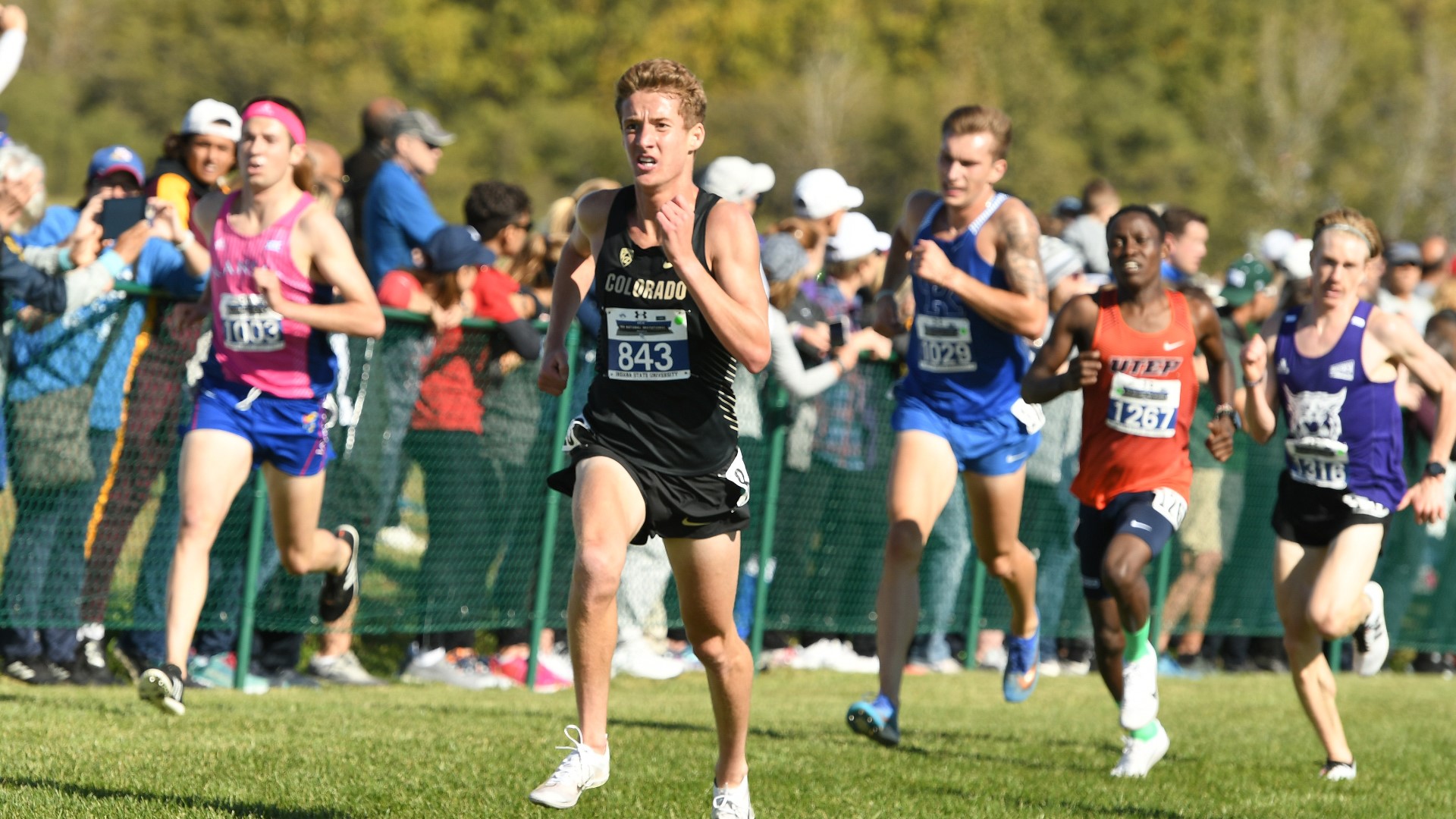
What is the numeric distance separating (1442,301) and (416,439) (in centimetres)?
926

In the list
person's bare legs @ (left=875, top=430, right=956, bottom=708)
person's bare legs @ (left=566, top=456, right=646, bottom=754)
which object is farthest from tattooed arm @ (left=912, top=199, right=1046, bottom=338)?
person's bare legs @ (left=566, top=456, right=646, bottom=754)

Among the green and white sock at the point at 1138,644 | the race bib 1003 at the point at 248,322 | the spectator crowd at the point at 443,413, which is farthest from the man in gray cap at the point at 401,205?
the green and white sock at the point at 1138,644

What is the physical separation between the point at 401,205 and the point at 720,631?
15.6 ft

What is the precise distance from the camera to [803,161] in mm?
60094

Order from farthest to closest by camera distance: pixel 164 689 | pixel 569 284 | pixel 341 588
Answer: pixel 341 588, pixel 164 689, pixel 569 284

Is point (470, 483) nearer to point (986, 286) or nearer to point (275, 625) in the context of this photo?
point (275, 625)

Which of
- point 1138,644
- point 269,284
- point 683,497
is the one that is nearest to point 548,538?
point 269,284

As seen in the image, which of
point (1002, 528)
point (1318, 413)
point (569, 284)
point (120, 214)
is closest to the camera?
point (569, 284)

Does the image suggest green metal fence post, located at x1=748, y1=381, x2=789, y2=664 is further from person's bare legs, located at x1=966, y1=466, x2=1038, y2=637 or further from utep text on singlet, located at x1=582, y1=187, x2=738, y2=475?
utep text on singlet, located at x1=582, y1=187, x2=738, y2=475

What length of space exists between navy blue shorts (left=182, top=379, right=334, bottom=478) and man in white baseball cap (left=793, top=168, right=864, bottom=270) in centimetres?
422

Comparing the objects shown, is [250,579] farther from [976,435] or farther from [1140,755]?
[1140,755]

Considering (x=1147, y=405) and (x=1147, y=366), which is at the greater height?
(x=1147, y=366)

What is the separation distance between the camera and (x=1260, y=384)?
8.04 metres

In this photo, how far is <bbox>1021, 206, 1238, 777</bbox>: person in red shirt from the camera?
7.73 metres
